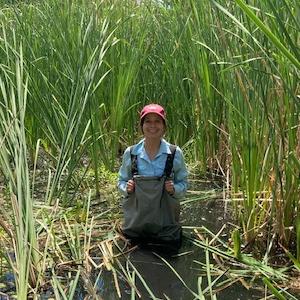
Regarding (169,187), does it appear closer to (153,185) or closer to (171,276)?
(153,185)

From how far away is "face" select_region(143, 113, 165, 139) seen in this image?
2.36m

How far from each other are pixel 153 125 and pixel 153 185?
0.88ft

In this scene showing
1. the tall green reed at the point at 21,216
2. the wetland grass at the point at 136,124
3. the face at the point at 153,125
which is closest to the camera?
the tall green reed at the point at 21,216

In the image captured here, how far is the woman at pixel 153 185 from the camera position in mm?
2373

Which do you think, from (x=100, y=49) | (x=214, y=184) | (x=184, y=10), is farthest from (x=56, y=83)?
(x=214, y=184)

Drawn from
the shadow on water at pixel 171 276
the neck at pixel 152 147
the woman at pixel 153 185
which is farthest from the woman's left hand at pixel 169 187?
the shadow on water at pixel 171 276

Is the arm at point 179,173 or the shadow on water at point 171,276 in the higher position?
the arm at point 179,173

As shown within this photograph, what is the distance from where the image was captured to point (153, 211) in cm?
238

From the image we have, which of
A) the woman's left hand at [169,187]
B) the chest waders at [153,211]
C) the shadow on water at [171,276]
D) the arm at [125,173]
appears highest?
the arm at [125,173]

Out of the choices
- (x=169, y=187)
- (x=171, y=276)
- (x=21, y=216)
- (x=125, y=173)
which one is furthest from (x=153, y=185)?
(x=21, y=216)

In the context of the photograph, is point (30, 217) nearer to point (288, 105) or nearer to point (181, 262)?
point (181, 262)

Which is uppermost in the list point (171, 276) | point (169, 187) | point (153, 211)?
point (169, 187)

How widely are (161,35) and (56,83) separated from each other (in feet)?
3.23

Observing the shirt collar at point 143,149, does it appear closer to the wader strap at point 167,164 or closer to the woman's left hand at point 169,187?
the wader strap at point 167,164
